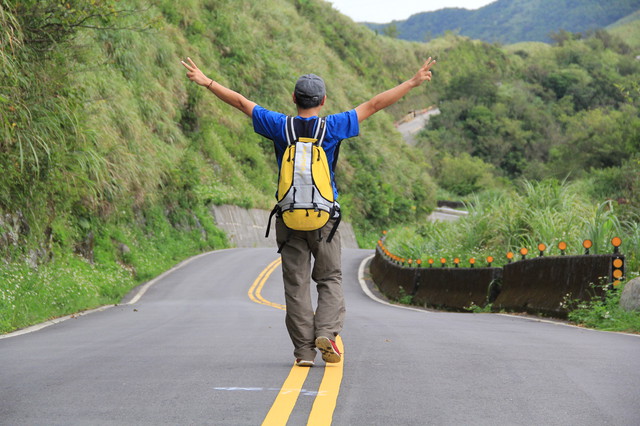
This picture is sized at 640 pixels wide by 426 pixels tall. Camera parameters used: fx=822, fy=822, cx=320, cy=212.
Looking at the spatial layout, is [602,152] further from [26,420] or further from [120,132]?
[26,420]

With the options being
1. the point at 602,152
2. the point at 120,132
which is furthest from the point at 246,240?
the point at 602,152

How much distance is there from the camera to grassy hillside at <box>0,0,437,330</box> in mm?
14203

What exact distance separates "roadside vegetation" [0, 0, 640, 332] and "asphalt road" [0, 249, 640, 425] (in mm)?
4782

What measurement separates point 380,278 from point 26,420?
2183 cm

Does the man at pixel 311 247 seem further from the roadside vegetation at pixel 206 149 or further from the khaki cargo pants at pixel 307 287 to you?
the roadside vegetation at pixel 206 149

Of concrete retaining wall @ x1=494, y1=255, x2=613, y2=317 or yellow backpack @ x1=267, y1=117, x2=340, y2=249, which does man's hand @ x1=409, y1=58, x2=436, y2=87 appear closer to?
yellow backpack @ x1=267, y1=117, x2=340, y2=249

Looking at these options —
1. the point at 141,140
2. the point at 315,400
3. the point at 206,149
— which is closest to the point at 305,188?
the point at 315,400

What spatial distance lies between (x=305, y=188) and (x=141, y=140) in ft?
78.1


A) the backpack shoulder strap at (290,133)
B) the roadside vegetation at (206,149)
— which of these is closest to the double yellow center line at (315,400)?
the backpack shoulder strap at (290,133)

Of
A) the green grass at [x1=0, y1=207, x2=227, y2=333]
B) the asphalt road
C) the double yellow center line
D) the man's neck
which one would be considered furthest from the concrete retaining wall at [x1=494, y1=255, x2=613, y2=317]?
the green grass at [x1=0, y1=207, x2=227, y2=333]

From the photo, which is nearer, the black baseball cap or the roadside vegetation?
the black baseball cap

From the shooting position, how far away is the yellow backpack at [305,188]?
6219 millimetres

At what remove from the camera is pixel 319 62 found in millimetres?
70500

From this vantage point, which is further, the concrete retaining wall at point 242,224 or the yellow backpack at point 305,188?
the concrete retaining wall at point 242,224
